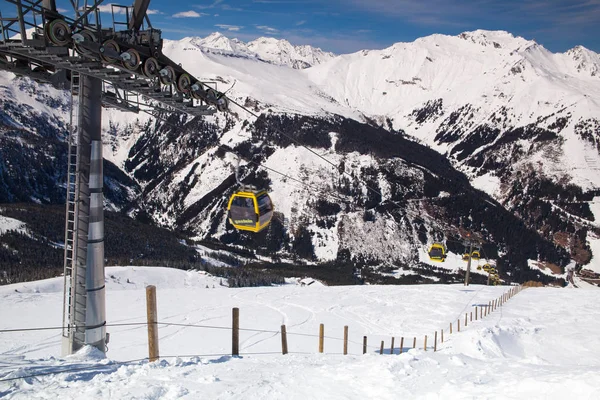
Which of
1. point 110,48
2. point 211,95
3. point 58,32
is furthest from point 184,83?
point 58,32

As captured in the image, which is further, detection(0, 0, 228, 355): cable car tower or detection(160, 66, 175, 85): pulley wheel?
detection(160, 66, 175, 85): pulley wheel

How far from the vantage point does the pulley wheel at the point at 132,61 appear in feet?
44.5

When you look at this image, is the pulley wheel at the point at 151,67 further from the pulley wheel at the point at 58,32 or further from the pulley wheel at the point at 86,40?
the pulley wheel at the point at 58,32

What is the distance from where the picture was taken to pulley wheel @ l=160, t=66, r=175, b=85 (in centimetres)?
1529

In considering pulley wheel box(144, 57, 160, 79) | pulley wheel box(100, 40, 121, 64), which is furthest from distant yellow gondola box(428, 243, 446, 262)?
pulley wheel box(100, 40, 121, 64)

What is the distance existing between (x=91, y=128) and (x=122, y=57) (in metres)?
2.25

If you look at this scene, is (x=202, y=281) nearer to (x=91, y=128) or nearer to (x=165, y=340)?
(x=165, y=340)

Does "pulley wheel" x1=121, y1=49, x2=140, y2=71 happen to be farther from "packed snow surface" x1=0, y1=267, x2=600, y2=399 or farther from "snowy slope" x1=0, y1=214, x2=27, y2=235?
"snowy slope" x1=0, y1=214, x2=27, y2=235

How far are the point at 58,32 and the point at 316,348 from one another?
2071cm

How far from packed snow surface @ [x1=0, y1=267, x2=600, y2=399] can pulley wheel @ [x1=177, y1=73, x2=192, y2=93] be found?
29.4 feet

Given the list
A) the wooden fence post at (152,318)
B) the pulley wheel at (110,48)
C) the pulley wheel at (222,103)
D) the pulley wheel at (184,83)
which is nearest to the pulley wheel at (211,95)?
the pulley wheel at (222,103)

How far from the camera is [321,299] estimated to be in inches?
1853

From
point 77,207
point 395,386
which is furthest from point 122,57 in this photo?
point 395,386

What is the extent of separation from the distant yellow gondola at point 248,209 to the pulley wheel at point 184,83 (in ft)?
18.0
